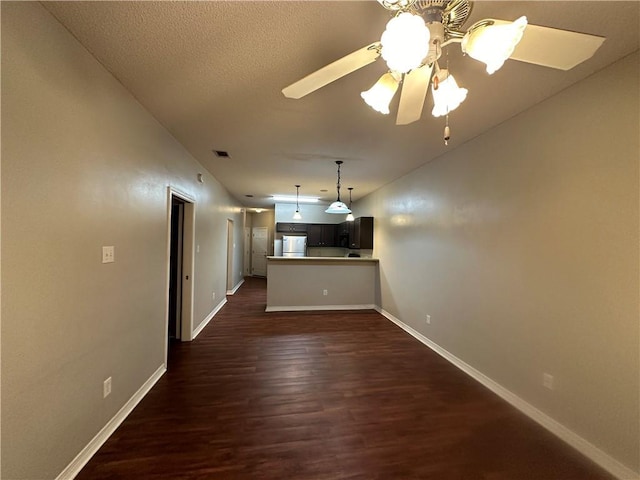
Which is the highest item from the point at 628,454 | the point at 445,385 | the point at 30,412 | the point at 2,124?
the point at 2,124

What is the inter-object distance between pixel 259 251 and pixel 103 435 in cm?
785

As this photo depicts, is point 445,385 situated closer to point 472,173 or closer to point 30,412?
point 472,173

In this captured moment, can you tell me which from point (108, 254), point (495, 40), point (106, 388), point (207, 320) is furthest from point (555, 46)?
point (207, 320)

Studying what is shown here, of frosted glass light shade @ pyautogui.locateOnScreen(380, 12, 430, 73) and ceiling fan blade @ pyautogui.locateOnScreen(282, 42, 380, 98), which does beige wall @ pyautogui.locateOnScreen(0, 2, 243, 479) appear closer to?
ceiling fan blade @ pyautogui.locateOnScreen(282, 42, 380, 98)

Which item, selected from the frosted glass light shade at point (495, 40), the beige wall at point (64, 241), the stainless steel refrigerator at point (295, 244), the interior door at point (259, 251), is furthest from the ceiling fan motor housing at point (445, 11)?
the interior door at point (259, 251)

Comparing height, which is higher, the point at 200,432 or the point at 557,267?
the point at 557,267

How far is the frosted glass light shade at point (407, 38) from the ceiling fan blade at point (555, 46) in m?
0.46

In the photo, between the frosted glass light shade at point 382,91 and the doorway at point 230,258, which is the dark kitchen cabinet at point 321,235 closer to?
the doorway at point 230,258

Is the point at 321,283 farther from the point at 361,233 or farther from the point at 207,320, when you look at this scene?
the point at 207,320

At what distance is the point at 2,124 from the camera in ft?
3.49

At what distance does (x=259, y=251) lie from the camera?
31.1 ft

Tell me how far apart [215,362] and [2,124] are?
104 inches

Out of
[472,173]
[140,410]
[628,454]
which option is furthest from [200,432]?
[472,173]

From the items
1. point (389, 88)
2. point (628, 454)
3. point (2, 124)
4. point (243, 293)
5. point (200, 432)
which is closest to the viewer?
point (2, 124)
